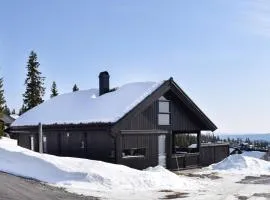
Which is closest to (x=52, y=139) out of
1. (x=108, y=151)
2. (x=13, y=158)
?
(x=108, y=151)

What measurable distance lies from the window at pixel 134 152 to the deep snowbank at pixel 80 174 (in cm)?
562

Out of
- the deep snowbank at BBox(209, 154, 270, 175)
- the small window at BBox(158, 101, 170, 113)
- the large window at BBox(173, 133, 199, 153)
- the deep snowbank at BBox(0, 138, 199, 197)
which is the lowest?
the deep snowbank at BBox(209, 154, 270, 175)

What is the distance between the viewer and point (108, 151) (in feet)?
89.2

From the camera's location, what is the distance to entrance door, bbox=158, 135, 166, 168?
30.2 meters

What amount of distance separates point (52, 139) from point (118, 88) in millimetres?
5213

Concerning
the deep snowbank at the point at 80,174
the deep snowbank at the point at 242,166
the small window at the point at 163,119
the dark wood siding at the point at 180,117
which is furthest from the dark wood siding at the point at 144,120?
the deep snowbank at the point at 80,174

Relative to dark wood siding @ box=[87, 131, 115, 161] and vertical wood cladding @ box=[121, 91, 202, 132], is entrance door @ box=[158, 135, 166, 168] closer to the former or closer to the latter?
vertical wood cladding @ box=[121, 91, 202, 132]

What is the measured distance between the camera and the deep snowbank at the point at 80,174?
19328 millimetres

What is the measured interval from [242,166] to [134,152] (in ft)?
26.5

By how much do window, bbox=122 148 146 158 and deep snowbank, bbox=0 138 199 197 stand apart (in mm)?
5624

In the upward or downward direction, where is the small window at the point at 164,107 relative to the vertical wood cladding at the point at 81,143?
upward

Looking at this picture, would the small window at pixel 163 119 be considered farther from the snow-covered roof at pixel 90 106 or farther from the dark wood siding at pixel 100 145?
the dark wood siding at pixel 100 145

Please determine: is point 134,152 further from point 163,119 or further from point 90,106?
point 90,106

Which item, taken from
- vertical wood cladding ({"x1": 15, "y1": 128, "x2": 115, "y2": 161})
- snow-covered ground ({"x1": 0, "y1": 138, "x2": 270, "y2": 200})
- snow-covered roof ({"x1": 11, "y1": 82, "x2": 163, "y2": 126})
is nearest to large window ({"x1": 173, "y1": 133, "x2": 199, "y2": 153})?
snow-covered roof ({"x1": 11, "y1": 82, "x2": 163, "y2": 126})
